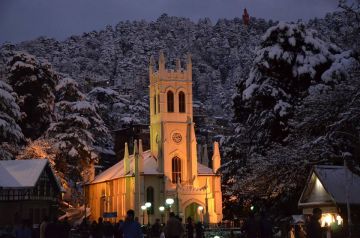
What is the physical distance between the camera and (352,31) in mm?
23812

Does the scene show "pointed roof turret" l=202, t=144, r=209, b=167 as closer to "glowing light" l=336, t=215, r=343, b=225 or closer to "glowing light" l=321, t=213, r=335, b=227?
"glowing light" l=321, t=213, r=335, b=227

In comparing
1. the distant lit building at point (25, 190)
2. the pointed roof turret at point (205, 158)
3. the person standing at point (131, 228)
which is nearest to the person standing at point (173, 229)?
the person standing at point (131, 228)

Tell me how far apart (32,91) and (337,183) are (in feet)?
150

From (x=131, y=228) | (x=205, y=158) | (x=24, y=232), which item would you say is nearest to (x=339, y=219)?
(x=24, y=232)

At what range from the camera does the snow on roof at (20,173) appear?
146ft

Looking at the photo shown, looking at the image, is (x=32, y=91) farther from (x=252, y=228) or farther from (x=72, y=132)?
(x=252, y=228)

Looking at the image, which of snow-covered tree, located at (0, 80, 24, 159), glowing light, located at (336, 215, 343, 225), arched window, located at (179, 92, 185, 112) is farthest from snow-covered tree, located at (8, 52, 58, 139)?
glowing light, located at (336, 215, 343, 225)

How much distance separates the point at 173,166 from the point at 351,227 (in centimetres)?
5240

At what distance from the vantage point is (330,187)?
3086 cm

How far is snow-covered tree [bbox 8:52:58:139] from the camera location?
69562mm

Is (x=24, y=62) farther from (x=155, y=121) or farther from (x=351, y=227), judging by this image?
(x=351, y=227)

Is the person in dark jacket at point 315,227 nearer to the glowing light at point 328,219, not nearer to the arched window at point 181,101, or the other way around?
the glowing light at point 328,219

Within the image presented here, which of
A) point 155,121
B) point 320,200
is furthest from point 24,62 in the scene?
point 320,200

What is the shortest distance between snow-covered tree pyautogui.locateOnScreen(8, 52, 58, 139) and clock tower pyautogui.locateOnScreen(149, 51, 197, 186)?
1498cm
